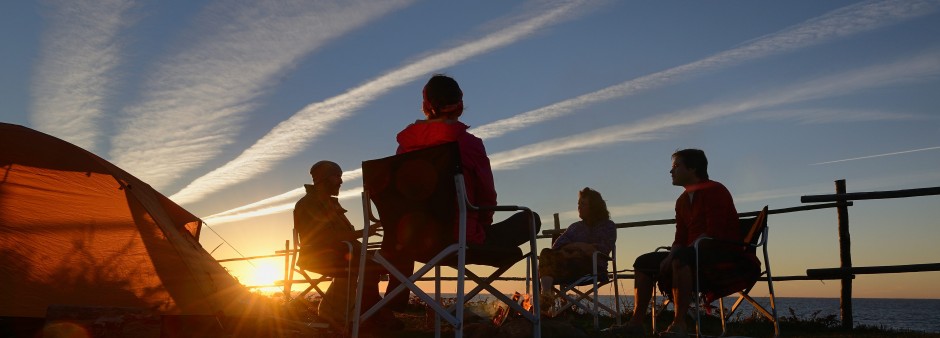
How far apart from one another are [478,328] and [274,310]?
198 cm

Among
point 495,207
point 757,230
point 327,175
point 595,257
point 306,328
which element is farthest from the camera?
point 595,257

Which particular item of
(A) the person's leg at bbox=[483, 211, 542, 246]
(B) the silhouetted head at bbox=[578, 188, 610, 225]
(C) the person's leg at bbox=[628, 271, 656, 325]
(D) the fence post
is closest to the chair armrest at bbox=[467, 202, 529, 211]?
(A) the person's leg at bbox=[483, 211, 542, 246]

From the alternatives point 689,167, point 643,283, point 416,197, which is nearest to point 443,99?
point 416,197

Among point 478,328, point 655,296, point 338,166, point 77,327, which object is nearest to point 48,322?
point 77,327

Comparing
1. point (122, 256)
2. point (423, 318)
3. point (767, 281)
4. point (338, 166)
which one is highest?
point (338, 166)

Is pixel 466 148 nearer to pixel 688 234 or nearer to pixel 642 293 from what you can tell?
pixel 688 234

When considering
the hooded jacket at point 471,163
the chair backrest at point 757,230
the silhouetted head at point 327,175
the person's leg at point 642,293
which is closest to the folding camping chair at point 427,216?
the hooded jacket at point 471,163

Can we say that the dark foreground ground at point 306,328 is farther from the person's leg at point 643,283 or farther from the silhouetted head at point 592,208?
the silhouetted head at point 592,208

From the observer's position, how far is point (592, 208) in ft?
22.4

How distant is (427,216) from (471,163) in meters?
0.30

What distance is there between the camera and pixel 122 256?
15.8 feet

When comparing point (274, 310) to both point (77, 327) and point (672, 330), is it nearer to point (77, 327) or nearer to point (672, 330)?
point (77, 327)

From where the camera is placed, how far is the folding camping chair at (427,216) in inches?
114

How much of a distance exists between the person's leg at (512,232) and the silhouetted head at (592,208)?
12.1 feet
